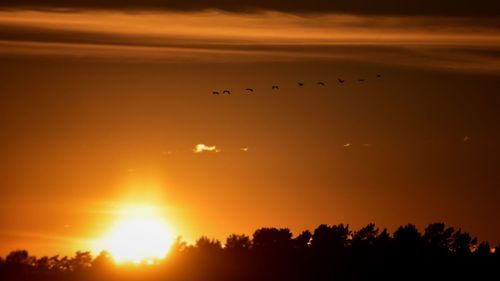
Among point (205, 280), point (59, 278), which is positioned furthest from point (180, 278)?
point (59, 278)

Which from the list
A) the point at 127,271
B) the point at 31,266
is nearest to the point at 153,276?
the point at 127,271

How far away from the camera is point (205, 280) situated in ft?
652

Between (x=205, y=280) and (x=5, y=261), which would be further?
(x=205, y=280)

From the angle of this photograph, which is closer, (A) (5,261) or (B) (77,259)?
(A) (5,261)

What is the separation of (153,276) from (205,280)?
6981 millimetres

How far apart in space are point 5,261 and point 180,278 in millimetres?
25097

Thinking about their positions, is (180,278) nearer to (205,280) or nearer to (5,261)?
(205,280)

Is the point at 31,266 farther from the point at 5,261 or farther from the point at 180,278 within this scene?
the point at 180,278

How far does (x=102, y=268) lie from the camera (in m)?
196

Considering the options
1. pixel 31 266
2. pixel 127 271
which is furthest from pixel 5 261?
pixel 127 271

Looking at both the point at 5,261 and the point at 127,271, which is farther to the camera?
the point at 127,271

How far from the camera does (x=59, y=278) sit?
634 feet

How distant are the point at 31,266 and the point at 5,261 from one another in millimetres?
5055

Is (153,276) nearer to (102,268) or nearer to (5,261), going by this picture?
(102,268)
